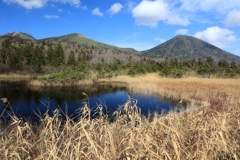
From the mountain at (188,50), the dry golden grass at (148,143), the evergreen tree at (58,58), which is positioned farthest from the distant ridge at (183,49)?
the dry golden grass at (148,143)

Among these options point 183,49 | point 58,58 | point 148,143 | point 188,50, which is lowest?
point 148,143

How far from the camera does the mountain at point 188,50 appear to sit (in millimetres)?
145125

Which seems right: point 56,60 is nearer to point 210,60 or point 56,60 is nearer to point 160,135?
point 210,60

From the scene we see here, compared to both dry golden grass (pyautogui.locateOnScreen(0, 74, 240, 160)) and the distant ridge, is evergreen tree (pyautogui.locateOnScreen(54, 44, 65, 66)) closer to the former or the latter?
dry golden grass (pyautogui.locateOnScreen(0, 74, 240, 160))

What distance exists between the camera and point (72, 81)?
25.0 meters

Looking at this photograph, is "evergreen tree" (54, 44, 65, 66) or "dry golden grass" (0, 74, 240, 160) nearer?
"dry golden grass" (0, 74, 240, 160)

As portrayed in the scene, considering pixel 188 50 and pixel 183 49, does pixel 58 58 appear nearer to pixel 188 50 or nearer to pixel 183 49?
pixel 188 50

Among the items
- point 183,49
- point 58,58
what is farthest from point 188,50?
point 58,58

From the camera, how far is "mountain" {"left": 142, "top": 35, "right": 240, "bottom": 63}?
145m

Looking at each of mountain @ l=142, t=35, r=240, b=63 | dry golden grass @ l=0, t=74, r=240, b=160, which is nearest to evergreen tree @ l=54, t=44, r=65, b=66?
dry golden grass @ l=0, t=74, r=240, b=160

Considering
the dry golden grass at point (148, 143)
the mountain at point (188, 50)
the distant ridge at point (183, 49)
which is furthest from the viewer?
the distant ridge at point (183, 49)

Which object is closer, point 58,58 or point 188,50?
point 58,58

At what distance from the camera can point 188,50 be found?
16038cm

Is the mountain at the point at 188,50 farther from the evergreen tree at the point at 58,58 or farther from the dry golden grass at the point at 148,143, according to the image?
the dry golden grass at the point at 148,143
